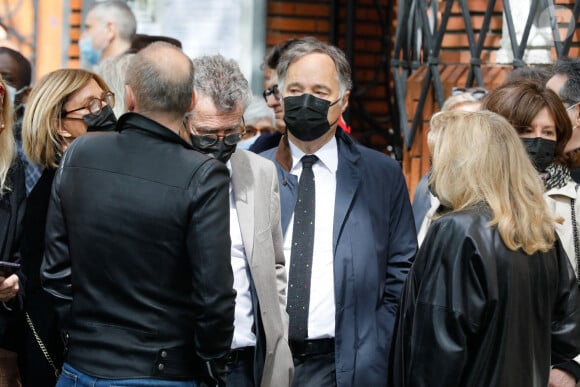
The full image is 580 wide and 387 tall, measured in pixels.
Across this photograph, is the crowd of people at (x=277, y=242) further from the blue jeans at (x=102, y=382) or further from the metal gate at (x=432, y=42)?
the metal gate at (x=432, y=42)

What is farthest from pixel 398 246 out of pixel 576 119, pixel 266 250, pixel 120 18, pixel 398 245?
pixel 120 18

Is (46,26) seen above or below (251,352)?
above

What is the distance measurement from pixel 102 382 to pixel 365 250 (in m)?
1.29

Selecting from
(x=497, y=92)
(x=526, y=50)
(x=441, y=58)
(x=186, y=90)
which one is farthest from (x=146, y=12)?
(x=186, y=90)

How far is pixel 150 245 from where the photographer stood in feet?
9.95

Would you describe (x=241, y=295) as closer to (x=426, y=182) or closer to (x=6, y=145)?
(x=6, y=145)

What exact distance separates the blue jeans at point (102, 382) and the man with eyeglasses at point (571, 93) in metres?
2.05

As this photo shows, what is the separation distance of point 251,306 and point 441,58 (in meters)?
3.57

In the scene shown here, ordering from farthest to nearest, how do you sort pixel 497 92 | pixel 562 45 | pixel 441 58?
1. pixel 441 58
2. pixel 562 45
3. pixel 497 92

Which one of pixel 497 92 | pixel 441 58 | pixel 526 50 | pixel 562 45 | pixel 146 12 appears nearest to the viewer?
pixel 497 92

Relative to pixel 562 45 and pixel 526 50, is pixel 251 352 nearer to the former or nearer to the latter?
pixel 562 45

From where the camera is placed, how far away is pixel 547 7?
5.95 m

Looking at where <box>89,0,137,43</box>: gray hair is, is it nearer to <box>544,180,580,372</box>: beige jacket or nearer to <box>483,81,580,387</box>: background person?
<box>483,81,580,387</box>: background person

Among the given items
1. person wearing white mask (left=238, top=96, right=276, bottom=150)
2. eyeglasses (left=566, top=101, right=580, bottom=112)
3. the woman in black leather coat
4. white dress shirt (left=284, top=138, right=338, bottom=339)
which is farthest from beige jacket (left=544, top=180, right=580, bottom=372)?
person wearing white mask (left=238, top=96, right=276, bottom=150)
